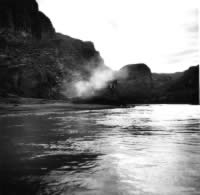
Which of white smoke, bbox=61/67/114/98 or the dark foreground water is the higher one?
white smoke, bbox=61/67/114/98

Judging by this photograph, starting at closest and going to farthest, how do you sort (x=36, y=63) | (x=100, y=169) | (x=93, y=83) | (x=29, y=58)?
(x=100, y=169), (x=29, y=58), (x=36, y=63), (x=93, y=83)

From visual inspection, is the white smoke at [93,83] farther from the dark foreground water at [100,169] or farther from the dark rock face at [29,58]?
the dark foreground water at [100,169]

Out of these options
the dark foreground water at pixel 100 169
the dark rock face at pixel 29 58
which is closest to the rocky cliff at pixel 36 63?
the dark rock face at pixel 29 58

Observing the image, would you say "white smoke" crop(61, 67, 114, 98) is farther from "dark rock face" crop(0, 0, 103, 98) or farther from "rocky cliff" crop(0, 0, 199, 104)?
"dark rock face" crop(0, 0, 103, 98)

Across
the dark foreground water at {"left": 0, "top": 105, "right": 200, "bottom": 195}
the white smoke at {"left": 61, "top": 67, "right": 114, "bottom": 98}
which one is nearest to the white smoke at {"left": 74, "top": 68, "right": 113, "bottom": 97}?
the white smoke at {"left": 61, "top": 67, "right": 114, "bottom": 98}

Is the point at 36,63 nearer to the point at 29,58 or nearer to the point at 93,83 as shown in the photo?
the point at 29,58

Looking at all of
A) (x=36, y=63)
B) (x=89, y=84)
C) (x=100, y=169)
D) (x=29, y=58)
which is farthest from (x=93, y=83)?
(x=100, y=169)

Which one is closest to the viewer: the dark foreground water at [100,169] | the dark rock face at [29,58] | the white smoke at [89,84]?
the dark foreground water at [100,169]

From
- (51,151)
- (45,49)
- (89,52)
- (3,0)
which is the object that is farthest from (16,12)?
(51,151)

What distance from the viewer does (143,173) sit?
584 cm

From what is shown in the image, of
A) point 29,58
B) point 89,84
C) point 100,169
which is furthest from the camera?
point 89,84

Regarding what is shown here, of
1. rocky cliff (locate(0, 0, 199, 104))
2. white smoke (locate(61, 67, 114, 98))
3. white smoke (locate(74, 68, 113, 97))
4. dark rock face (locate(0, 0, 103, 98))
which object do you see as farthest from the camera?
white smoke (locate(74, 68, 113, 97))

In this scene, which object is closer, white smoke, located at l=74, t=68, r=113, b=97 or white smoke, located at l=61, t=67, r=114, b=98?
white smoke, located at l=61, t=67, r=114, b=98

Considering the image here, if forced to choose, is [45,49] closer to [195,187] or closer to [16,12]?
[16,12]
